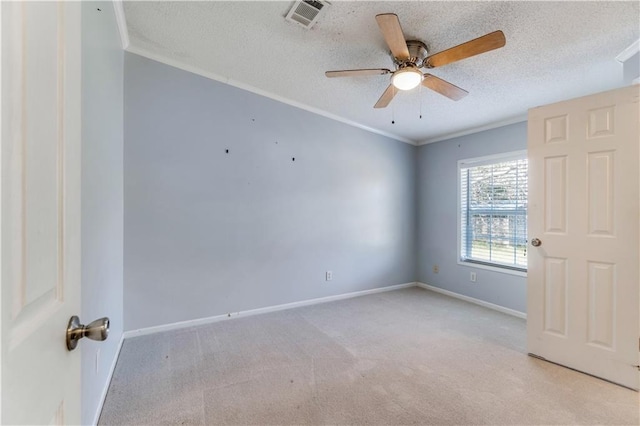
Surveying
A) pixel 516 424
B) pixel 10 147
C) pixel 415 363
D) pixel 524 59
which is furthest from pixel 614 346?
pixel 10 147

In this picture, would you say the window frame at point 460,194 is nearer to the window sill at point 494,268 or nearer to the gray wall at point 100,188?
the window sill at point 494,268

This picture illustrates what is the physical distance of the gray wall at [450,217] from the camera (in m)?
3.49

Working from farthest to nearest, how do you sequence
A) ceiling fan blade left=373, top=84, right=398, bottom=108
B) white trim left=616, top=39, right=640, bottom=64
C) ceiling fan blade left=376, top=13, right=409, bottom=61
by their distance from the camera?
ceiling fan blade left=373, top=84, right=398, bottom=108 < white trim left=616, top=39, right=640, bottom=64 < ceiling fan blade left=376, top=13, right=409, bottom=61

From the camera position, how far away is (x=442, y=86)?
7.52ft

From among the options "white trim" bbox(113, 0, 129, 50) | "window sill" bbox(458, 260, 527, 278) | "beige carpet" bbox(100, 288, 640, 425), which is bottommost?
"beige carpet" bbox(100, 288, 640, 425)

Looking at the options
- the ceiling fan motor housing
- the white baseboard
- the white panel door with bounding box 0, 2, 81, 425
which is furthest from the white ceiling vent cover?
the white baseboard

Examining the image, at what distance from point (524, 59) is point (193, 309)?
12.6 ft

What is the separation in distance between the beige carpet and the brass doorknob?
1.38 meters

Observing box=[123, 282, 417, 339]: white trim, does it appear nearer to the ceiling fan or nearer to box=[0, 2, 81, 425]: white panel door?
box=[0, 2, 81, 425]: white panel door

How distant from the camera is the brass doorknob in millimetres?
608

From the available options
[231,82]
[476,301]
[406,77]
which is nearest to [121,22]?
Answer: [231,82]

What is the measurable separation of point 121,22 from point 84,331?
276 cm

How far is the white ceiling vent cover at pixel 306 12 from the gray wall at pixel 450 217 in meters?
2.87

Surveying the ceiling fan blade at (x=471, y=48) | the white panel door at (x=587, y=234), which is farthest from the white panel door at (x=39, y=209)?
the white panel door at (x=587, y=234)
